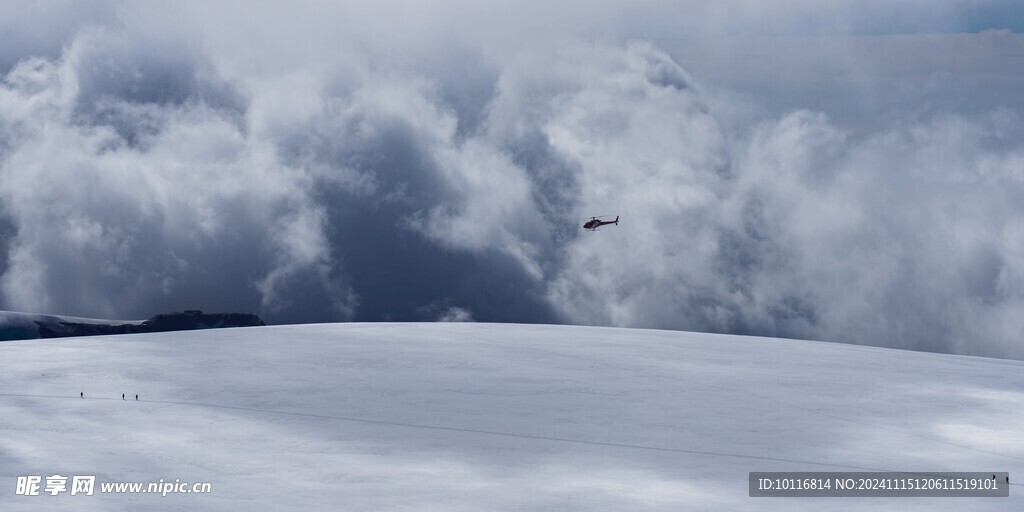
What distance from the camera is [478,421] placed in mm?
35312

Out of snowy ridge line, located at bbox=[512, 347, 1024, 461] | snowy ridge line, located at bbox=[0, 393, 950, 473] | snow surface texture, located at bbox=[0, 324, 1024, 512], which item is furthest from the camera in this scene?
snowy ridge line, located at bbox=[512, 347, 1024, 461]

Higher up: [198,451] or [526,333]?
[526,333]

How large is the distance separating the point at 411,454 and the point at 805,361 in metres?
29.8

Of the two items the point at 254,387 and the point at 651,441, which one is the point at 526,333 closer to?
the point at 254,387

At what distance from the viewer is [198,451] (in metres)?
30.4

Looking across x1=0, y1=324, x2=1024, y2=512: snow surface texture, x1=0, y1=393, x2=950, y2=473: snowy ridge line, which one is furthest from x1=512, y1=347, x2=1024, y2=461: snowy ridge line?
x1=0, y1=393, x2=950, y2=473: snowy ridge line

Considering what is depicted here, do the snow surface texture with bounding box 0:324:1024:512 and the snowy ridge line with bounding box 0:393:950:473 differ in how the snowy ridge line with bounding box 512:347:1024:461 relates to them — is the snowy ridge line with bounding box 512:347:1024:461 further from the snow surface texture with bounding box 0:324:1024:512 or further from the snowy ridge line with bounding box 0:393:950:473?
the snowy ridge line with bounding box 0:393:950:473

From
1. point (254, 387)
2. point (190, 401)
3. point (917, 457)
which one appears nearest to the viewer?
point (917, 457)

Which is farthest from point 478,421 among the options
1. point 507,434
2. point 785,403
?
point 785,403

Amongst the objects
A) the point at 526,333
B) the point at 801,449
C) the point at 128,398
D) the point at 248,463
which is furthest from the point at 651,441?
the point at 526,333

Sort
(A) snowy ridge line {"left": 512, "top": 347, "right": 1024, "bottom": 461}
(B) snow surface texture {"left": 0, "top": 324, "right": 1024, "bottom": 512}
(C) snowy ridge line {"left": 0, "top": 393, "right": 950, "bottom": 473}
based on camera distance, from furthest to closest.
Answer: (A) snowy ridge line {"left": 512, "top": 347, "right": 1024, "bottom": 461} < (C) snowy ridge line {"left": 0, "top": 393, "right": 950, "bottom": 473} < (B) snow surface texture {"left": 0, "top": 324, "right": 1024, "bottom": 512}

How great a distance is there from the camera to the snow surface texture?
27.0 metres

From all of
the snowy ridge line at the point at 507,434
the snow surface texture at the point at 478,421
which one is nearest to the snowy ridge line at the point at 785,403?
the snow surface texture at the point at 478,421

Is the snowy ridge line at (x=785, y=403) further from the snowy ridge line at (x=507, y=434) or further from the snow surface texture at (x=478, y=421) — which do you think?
the snowy ridge line at (x=507, y=434)
